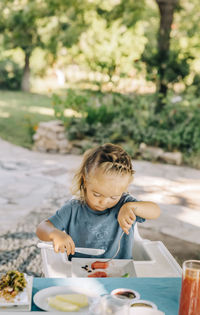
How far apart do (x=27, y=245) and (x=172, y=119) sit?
3.60 m

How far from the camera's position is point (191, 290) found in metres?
1.19

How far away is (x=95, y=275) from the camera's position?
1571 millimetres

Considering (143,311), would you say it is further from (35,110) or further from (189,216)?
(35,110)

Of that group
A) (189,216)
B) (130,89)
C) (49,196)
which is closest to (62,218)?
(189,216)

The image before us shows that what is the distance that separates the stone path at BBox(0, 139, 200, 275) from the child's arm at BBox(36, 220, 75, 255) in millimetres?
1175

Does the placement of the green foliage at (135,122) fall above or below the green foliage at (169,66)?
below

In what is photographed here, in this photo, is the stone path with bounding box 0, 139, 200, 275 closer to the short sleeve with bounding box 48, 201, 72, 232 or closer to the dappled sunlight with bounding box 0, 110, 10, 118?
the short sleeve with bounding box 48, 201, 72, 232

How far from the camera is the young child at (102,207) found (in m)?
1.76

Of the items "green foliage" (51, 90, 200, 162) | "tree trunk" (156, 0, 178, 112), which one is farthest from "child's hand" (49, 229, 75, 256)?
"tree trunk" (156, 0, 178, 112)

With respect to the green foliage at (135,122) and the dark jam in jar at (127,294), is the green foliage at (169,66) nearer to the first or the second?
the green foliage at (135,122)

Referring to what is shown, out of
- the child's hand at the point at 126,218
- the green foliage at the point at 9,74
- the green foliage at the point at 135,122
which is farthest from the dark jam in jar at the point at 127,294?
the green foliage at the point at 9,74

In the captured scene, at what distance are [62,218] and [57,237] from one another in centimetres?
24

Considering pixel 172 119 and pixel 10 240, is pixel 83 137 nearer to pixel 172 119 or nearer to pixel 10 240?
pixel 172 119

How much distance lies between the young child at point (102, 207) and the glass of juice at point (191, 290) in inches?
21.1
